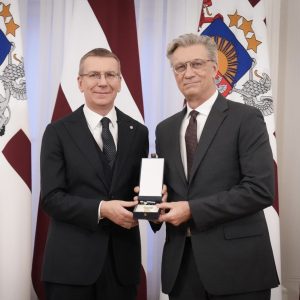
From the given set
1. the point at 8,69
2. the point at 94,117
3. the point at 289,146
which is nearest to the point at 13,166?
the point at 8,69

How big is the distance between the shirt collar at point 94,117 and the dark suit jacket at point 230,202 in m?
0.44

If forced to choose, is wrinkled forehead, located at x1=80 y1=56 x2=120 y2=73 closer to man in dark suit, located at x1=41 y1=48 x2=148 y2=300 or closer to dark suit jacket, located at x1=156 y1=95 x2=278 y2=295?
man in dark suit, located at x1=41 y1=48 x2=148 y2=300

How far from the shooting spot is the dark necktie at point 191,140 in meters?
1.60

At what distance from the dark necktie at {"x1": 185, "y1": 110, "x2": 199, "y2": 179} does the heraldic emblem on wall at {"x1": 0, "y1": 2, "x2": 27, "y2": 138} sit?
1.29 meters

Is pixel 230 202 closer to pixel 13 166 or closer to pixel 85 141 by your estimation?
pixel 85 141

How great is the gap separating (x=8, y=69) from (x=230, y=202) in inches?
67.1

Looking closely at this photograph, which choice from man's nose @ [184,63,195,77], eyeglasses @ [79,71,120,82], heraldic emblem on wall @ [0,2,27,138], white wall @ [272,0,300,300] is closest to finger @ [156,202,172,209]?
man's nose @ [184,63,195,77]

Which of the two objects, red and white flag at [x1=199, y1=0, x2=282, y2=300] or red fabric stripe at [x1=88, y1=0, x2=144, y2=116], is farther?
red fabric stripe at [x1=88, y1=0, x2=144, y2=116]

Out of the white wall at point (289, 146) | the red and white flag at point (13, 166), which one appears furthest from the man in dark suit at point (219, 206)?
the white wall at point (289, 146)

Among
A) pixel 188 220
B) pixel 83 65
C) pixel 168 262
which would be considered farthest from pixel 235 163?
pixel 83 65

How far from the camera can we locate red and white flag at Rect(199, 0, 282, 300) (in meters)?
2.63

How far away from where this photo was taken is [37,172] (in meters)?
2.93

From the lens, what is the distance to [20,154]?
98.9 inches

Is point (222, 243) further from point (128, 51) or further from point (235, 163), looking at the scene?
point (128, 51)
